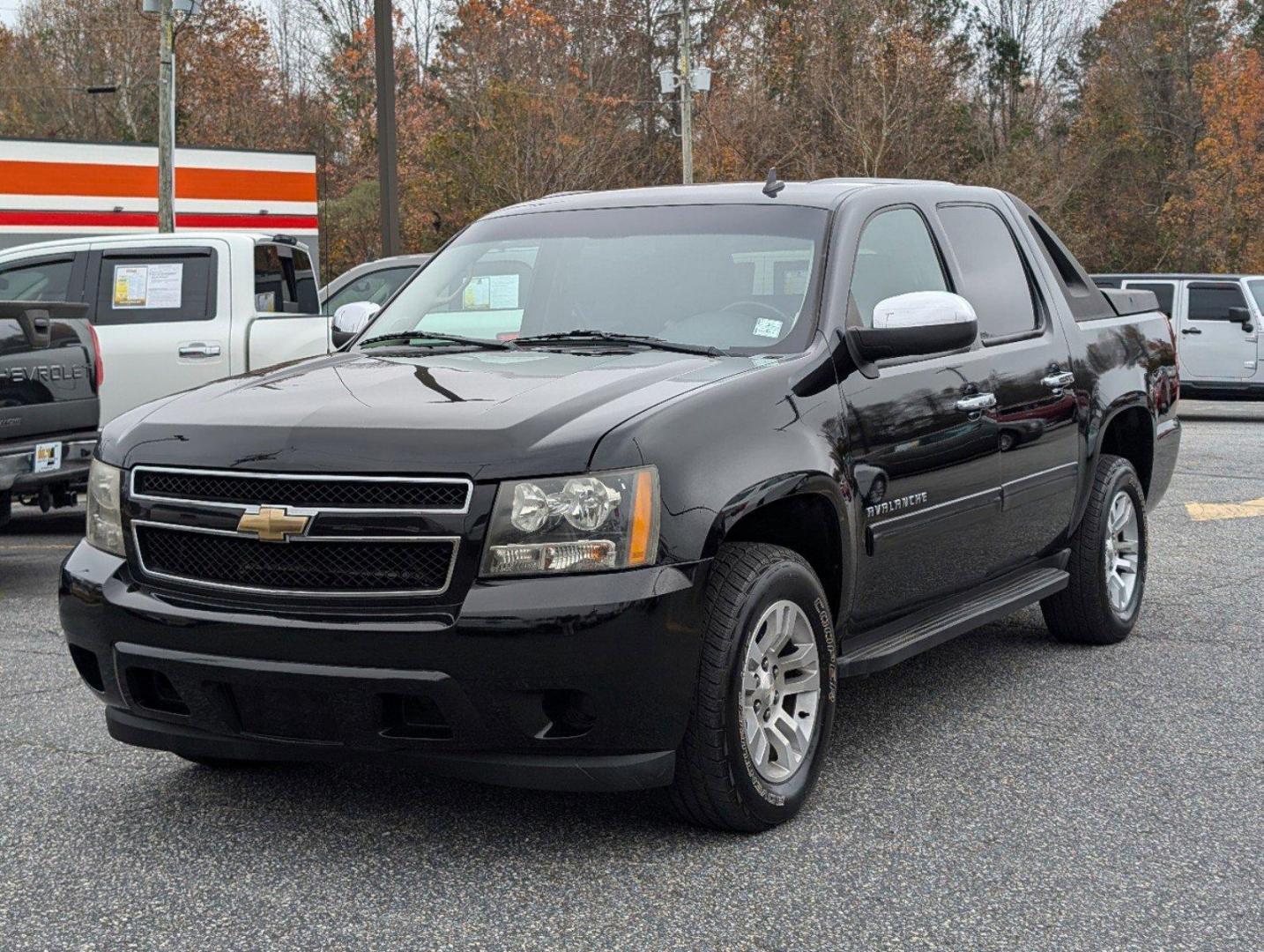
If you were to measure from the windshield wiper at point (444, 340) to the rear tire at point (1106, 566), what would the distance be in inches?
99.0

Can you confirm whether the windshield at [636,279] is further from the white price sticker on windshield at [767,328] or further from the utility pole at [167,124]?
the utility pole at [167,124]

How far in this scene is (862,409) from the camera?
4.44 metres

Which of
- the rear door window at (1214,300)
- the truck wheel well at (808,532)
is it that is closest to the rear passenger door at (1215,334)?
the rear door window at (1214,300)

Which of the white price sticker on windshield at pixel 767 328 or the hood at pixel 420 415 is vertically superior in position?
the white price sticker on windshield at pixel 767 328

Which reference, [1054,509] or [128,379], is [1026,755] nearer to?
[1054,509]

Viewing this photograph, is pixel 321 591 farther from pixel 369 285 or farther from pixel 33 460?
pixel 369 285

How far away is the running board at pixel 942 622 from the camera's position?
449cm

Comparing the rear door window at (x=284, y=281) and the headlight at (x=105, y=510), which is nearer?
the headlight at (x=105, y=510)

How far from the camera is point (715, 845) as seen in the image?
3.86 m

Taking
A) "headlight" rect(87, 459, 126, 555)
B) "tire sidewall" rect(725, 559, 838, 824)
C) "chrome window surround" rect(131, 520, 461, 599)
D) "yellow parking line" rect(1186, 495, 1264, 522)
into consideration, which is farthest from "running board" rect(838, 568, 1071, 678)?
"yellow parking line" rect(1186, 495, 1264, 522)

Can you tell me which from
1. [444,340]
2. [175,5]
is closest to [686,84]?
[175,5]

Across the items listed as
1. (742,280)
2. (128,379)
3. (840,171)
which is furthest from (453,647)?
(840,171)

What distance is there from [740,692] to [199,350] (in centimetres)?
758

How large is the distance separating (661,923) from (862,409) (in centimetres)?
169
